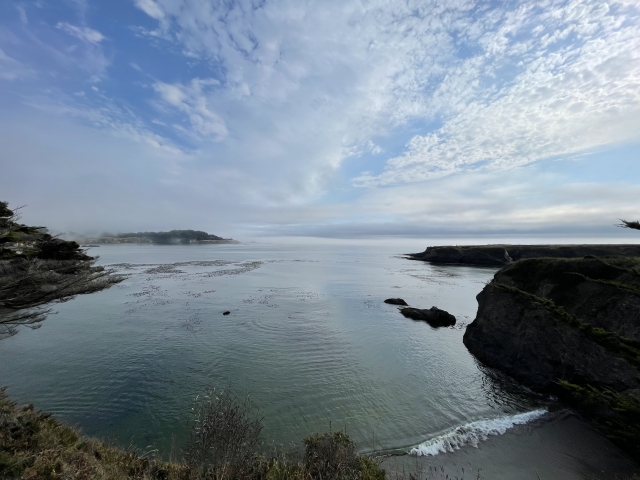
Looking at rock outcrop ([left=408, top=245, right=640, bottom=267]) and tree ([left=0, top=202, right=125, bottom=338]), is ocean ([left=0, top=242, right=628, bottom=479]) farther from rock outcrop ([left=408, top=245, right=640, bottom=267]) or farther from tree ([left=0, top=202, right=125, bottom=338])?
rock outcrop ([left=408, top=245, right=640, bottom=267])

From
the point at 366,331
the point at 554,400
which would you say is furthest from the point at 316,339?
the point at 554,400

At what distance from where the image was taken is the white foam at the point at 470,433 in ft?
43.8

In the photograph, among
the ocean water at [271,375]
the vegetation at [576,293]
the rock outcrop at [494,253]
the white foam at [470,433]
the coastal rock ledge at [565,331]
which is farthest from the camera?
the rock outcrop at [494,253]

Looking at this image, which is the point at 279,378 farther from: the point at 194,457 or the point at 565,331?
the point at 565,331

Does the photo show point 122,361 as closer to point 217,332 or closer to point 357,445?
point 217,332

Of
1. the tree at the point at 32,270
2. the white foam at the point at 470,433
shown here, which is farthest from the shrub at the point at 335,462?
the tree at the point at 32,270

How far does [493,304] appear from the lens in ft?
83.8

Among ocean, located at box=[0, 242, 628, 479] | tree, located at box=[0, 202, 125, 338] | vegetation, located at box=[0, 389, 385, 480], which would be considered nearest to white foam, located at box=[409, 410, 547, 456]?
ocean, located at box=[0, 242, 628, 479]

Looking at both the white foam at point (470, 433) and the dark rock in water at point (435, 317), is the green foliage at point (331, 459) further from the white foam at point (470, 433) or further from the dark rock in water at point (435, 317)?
the dark rock in water at point (435, 317)

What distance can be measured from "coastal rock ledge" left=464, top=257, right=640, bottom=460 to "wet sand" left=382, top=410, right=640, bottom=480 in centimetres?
97

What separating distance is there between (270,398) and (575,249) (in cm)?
13368

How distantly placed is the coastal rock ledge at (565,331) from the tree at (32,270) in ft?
66.3

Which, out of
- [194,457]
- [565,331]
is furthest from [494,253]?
[194,457]

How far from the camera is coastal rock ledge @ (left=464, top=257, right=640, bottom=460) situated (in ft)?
50.2
